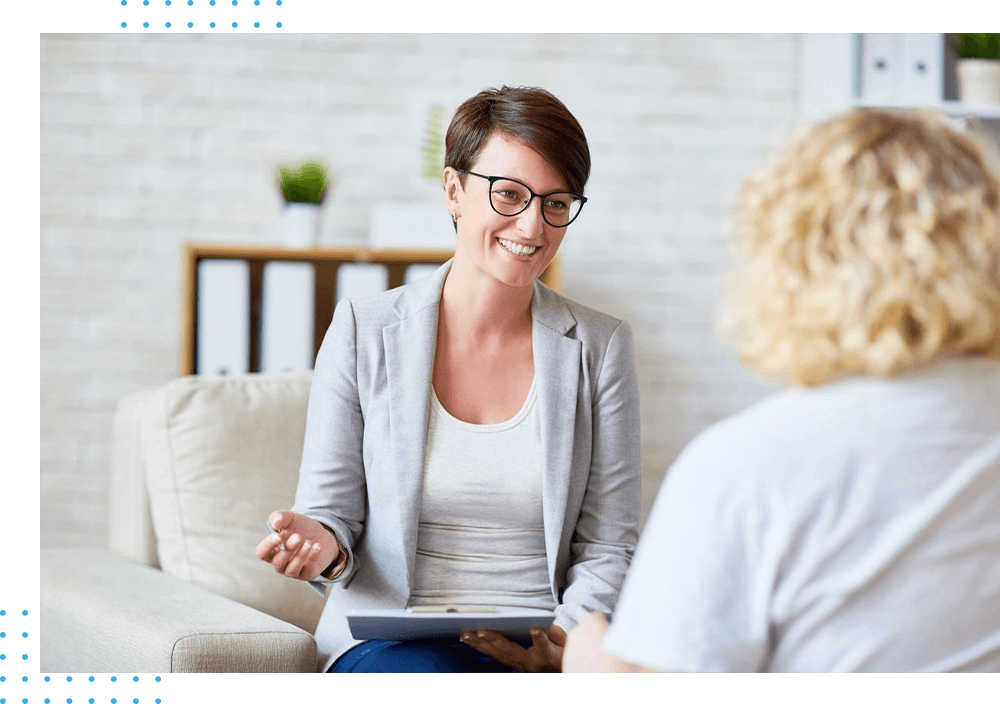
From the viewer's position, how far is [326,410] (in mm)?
1635

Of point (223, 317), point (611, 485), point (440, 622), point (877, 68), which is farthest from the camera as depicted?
point (877, 68)

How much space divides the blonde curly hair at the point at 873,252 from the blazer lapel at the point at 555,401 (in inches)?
30.6

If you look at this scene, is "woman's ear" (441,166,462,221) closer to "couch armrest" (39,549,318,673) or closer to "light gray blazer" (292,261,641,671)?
"light gray blazer" (292,261,641,671)

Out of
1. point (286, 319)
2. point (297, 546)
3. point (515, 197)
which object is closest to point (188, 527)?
point (297, 546)

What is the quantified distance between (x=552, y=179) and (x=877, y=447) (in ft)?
3.07

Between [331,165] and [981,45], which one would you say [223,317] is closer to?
[331,165]

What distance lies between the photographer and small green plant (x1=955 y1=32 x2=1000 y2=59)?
305 centimetres

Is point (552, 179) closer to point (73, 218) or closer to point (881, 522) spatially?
point (881, 522)

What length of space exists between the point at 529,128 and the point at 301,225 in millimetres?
1516

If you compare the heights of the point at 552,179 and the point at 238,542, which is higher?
the point at 552,179

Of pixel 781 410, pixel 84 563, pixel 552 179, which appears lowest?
pixel 84 563

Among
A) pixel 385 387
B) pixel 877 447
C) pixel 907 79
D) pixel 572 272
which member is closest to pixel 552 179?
pixel 385 387

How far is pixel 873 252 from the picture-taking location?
77cm

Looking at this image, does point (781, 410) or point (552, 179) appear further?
point (552, 179)
